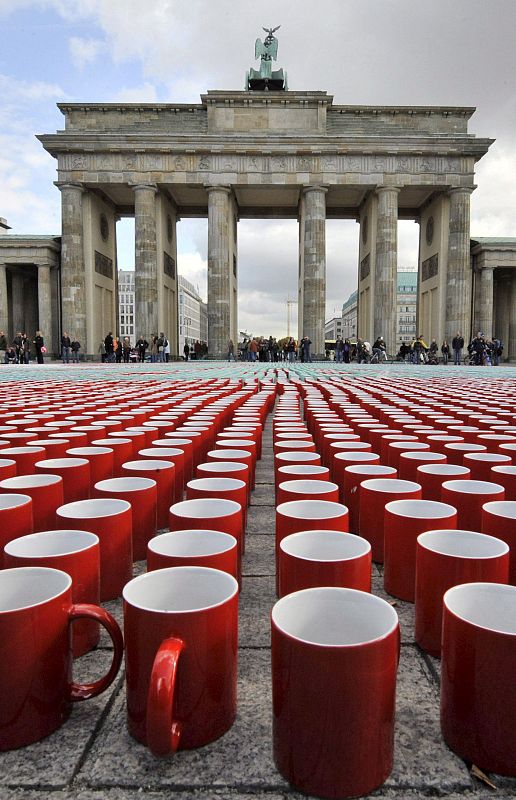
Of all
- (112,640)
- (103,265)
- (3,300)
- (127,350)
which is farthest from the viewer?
(3,300)

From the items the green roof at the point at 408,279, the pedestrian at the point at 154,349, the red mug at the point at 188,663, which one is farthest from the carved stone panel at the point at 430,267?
the green roof at the point at 408,279

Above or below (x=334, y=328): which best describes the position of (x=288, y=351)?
below

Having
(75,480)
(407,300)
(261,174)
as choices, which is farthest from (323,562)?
(407,300)

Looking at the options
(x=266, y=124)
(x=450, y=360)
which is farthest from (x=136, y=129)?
(x=450, y=360)

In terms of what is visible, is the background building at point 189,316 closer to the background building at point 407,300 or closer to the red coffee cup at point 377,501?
the background building at point 407,300

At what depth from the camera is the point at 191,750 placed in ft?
3.35

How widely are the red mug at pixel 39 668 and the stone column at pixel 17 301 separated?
138 ft

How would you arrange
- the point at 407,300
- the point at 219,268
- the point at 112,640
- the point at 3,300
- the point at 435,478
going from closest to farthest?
the point at 112,640 < the point at 435,478 < the point at 219,268 < the point at 3,300 < the point at 407,300

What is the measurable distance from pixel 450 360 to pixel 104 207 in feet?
79.1

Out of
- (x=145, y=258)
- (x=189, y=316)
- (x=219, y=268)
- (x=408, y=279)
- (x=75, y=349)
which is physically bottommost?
(x=75, y=349)

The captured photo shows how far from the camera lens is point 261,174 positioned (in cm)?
3300

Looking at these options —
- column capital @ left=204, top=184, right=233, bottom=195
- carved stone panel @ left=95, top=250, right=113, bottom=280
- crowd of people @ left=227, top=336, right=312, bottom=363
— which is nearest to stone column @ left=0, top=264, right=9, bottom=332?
carved stone panel @ left=95, top=250, right=113, bottom=280

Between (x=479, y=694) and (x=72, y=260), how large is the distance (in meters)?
34.7

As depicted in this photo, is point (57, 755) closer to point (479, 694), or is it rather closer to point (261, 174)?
point (479, 694)
